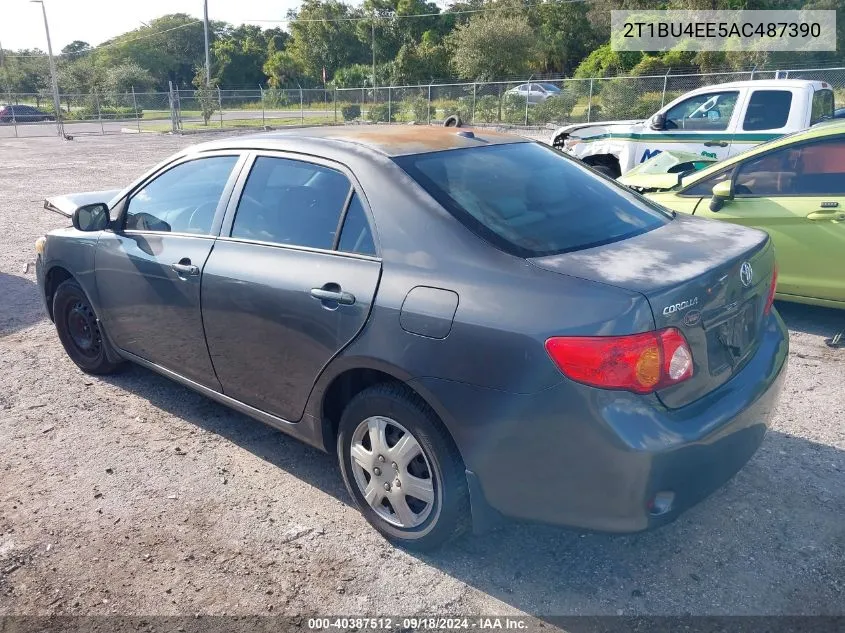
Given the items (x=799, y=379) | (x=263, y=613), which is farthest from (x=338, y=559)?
(x=799, y=379)

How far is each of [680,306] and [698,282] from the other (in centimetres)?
17

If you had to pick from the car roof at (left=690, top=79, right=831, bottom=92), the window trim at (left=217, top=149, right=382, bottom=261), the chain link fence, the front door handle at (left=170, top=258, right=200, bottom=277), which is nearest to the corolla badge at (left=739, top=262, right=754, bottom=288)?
the window trim at (left=217, top=149, right=382, bottom=261)

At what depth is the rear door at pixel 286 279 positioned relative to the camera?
2934 mm

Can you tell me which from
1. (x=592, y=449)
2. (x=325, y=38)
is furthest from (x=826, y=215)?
(x=325, y=38)

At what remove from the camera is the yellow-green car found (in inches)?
202

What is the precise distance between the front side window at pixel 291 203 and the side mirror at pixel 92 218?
47.2 inches

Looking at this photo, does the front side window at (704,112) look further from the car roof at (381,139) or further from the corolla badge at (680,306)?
the corolla badge at (680,306)

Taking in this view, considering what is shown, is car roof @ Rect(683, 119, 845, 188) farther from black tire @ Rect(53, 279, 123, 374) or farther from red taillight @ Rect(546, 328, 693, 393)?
black tire @ Rect(53, 279, 123, 374)

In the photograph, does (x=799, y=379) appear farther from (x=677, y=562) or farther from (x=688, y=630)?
(x=688, y=630)

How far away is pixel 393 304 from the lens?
8.88ft

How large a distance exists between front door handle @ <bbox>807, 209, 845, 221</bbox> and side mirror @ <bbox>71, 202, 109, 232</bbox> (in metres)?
4.80

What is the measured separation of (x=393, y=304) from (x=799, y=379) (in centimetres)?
319

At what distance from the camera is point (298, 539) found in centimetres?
310

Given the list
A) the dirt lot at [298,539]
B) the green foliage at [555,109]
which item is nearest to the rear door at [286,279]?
the dirt lot at [298,539]
